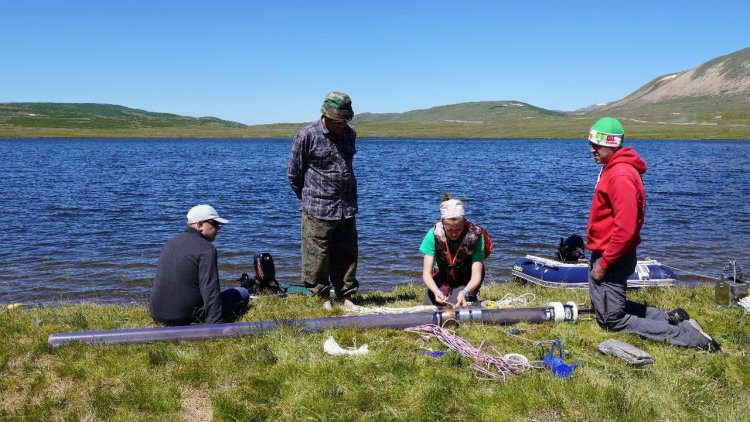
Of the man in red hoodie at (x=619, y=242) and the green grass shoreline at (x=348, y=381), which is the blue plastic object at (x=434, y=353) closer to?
the green grass shoreline at (x=348, y=381)

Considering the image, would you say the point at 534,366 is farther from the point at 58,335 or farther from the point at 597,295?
the point at 58,335

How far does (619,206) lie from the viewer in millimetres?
6965

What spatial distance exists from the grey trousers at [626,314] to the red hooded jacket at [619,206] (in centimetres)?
32

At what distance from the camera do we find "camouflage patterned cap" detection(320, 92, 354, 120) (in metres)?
8.52

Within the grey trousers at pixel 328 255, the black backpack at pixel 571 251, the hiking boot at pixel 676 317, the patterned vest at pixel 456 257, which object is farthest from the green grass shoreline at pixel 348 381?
the black backpack at pixel 571 251

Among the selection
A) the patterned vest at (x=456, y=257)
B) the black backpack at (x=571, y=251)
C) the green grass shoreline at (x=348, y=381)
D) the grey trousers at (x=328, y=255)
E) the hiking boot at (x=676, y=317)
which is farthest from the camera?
the black backpack at (x=571, y=251)

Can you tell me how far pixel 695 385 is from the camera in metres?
5.92

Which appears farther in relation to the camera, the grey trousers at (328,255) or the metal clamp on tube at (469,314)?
the grey trousers at (328,255)

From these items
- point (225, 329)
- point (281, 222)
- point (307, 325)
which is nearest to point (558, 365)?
point (307, 325)

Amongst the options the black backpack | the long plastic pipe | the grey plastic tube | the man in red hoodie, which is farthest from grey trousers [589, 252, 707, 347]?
the black backpack

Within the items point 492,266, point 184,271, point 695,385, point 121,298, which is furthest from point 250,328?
point 492,266

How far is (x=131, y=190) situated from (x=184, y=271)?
31570 mm

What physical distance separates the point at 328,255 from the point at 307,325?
1.92m

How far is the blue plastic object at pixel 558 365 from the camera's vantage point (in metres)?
6.09
